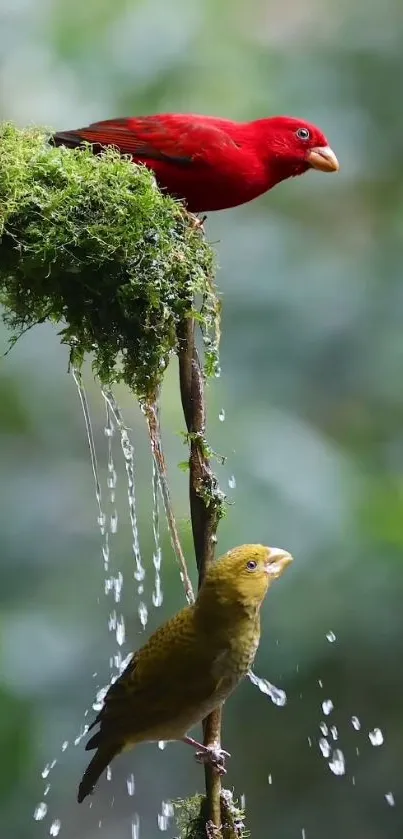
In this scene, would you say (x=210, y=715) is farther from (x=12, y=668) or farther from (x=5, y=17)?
(x=5, y=17)

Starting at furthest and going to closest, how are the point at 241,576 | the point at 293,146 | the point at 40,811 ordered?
the point at 40,811, the point at 293,146, the point at 241,576

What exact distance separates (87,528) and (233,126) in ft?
3.37

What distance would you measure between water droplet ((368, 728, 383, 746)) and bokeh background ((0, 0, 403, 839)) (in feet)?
0.05

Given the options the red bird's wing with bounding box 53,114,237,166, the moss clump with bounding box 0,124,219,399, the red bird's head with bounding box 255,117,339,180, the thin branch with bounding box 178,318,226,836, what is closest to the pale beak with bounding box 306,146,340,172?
the red bird's head with bounding box 255,117,339,180

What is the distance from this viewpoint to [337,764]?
212 centimetres

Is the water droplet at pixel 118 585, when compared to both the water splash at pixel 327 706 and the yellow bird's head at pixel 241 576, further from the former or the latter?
the yellow bird's head at pixel 241 576

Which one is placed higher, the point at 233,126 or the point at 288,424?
the point at 233,126

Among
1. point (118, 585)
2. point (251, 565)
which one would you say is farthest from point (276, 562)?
point (118, 585)

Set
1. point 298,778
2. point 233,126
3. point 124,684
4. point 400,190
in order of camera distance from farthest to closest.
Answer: point 400,190 → point 298,778 → point 233,126 → point 124,684

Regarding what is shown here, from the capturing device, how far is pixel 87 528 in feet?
7.30

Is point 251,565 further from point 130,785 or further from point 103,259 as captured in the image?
point 130,785

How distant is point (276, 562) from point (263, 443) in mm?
1063

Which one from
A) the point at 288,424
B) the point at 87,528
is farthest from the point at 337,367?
the point at 87,528

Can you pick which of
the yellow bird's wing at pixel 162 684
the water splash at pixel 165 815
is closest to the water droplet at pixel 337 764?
the water splash at pixel 165 815
